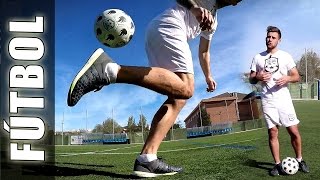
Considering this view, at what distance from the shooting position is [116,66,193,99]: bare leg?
4.76ft

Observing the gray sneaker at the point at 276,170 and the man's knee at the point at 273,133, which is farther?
the man's knee at the point at 273,133

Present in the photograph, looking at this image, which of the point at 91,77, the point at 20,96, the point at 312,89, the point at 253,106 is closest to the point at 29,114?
the point at 20,96

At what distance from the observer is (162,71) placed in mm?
1513

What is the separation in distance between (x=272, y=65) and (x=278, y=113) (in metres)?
0.21

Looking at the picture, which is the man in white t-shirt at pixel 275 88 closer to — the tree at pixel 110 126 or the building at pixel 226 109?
the building at pixel 226 109

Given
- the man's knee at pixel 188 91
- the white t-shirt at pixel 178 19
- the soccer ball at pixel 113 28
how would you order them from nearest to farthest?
the man's knee at pixel 188 91
the white t-shirt at pixel 178 19
the soccer ball at pixel 113 28

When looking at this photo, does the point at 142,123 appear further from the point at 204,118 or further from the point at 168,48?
the point at 168,48

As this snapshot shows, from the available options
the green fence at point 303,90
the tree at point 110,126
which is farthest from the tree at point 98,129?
the green fence at point 303,90

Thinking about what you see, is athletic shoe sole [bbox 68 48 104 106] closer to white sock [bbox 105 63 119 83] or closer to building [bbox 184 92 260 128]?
white sock [bbox 105 63 119 83]

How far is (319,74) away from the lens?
2.86 m

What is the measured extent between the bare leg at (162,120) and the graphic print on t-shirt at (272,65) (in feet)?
1.55

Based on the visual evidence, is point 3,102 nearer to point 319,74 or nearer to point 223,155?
point 223,155

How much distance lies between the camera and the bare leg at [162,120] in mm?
1606

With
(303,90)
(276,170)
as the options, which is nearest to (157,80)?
(276,170)
